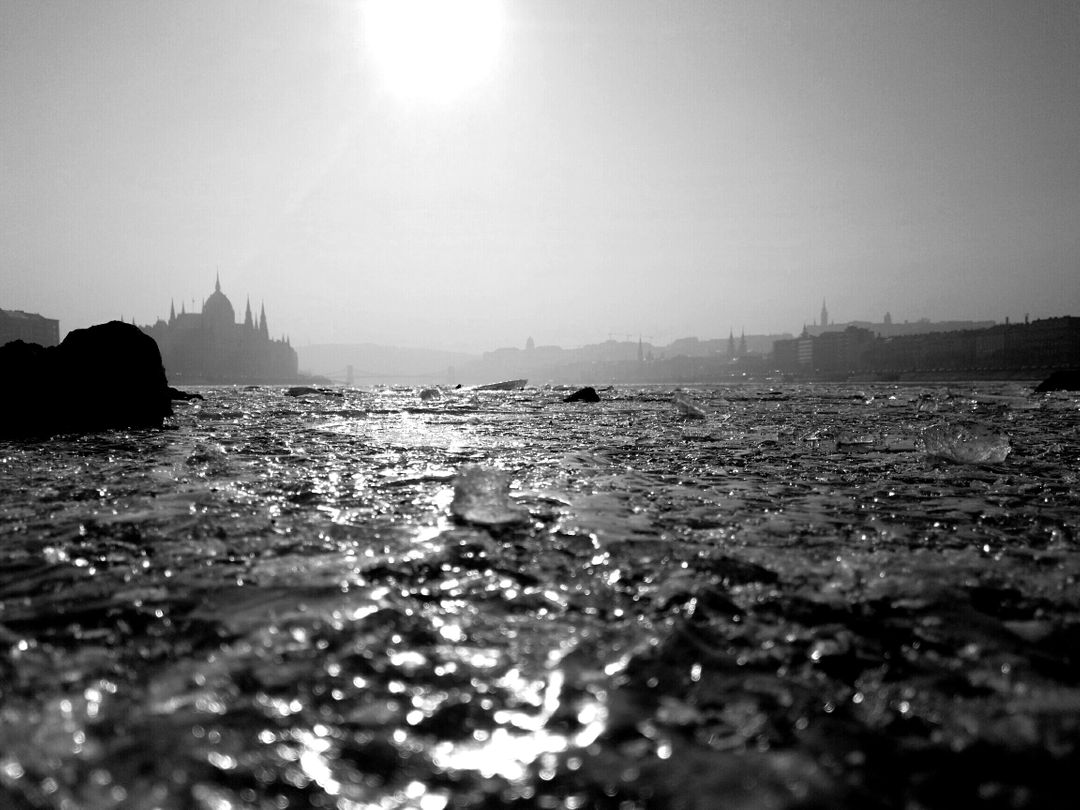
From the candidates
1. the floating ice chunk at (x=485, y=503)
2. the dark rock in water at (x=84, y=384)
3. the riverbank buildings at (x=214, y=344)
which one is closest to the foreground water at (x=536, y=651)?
the floating ice chunk at (x=485, y=503)

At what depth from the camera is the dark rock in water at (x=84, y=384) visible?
952 cm

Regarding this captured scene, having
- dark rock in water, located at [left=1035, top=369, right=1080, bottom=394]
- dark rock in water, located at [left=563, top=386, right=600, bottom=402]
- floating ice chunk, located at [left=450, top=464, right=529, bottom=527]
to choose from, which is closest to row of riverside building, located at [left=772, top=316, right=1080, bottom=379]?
dark rock in water, located at [left=1035, top=369, right=1080, bottom=394]

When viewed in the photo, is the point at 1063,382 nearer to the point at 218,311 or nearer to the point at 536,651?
the point at 536,651

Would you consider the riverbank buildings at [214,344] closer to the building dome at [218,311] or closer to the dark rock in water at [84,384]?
the building dome at [218,311]

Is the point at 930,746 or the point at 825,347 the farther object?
the point at 825,347

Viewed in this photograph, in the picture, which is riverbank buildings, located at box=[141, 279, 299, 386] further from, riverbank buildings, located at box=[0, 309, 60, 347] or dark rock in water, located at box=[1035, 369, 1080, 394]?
dark rock in water, located at box=[1035, 369, 1080, 394]

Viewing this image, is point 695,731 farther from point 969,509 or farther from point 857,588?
point 969,509

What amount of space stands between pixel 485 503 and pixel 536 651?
1810 millimetres

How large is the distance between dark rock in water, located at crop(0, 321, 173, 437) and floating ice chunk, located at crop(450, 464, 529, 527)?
8203mm

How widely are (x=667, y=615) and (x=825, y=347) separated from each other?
167725 mm

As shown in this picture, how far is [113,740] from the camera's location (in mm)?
1155

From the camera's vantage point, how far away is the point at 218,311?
589 ft

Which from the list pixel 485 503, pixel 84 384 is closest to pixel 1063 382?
pixel 485 503

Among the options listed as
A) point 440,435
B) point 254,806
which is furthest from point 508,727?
point 440,435
